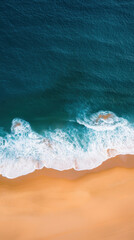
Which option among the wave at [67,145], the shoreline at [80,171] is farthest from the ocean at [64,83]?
the shoreline at [80,171]

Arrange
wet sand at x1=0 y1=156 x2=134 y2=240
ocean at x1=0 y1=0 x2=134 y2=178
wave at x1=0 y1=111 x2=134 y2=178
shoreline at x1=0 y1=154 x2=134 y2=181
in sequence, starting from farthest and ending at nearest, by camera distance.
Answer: ocean at x1=0 y1=0 x2=134 y2=178
wave at x1=0 y1=111 x2=134 y2=178
shoreline at x1=0 y1=154 x2=134 y2=181
wet sand at x1=0 y1=156 x2=134 y2=240

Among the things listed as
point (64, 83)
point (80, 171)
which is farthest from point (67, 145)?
point (64, 83)

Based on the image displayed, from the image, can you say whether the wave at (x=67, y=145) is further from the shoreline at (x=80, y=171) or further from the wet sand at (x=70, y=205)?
the wet sand at (x=70, y=205)

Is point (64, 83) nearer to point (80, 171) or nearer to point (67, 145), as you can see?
point (67, 145)

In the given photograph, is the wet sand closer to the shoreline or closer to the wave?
the shoreline

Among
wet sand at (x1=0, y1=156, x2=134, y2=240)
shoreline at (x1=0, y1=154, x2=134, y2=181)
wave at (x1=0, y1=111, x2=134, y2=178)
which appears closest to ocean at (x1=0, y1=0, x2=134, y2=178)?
wave at (x1=0, y1=111, x2=134, y2=178)

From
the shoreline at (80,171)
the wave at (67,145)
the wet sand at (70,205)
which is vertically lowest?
the wet sand at (70,205)

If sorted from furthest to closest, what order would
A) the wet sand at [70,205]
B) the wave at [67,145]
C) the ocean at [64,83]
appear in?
1. the ocean at [64,83]
2. the wave at [67,145]
3. the wet sand at [70,205]
